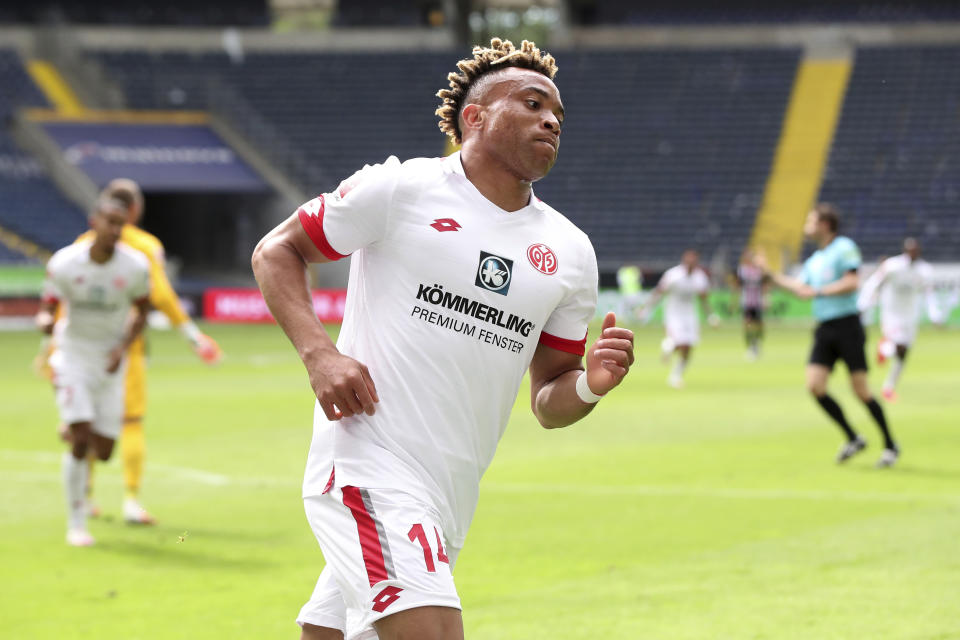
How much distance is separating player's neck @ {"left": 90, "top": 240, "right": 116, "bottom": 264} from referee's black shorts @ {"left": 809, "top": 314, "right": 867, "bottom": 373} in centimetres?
701

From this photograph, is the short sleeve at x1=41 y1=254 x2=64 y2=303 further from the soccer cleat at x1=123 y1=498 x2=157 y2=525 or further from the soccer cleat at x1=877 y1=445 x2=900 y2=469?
the soccer cleat at x1=877 y1=445 x2=900 y2=469

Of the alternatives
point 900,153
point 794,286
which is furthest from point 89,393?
point 900,153

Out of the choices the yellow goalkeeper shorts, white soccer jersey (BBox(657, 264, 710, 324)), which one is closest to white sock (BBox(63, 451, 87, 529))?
the yellow goalkeeper shorts

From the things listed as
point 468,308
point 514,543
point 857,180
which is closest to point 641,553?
point 514,543

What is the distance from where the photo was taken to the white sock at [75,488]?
9773 millimetres

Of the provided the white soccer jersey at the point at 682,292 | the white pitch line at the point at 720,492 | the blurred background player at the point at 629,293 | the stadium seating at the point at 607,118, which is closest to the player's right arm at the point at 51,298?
the white pitch line at the point at 720,492

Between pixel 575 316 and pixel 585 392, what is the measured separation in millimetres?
308

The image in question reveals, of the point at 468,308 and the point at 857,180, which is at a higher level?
the point at 857,180

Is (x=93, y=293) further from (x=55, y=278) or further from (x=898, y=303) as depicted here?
(x=898, y=303)

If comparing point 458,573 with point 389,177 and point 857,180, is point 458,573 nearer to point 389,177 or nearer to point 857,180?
point 389,177

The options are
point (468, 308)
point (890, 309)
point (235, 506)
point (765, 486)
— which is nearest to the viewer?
point (468, 308)

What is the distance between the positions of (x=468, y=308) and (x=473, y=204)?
0.35m

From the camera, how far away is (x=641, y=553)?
9.28m

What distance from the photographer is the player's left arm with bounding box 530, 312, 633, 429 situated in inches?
173
